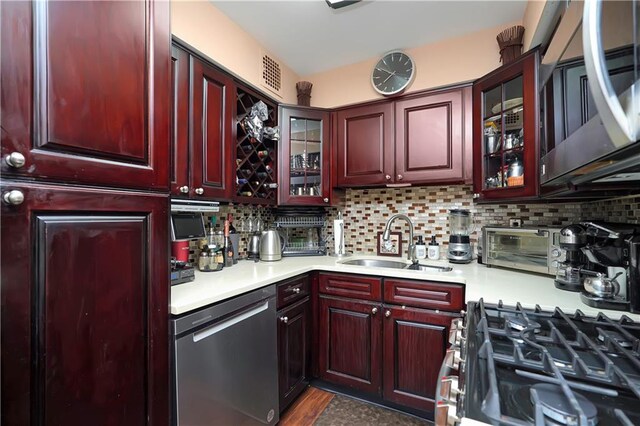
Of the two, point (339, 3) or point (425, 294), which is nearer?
point (425, 294)

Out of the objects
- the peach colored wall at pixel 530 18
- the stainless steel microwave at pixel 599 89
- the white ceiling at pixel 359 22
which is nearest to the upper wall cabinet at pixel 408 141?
the peach colored wall at pixel 530 18

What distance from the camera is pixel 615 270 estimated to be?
3.45ft

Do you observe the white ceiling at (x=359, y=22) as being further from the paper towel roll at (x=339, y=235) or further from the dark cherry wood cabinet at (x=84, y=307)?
the dark cherry wood cabinet at (x=84, y=307)

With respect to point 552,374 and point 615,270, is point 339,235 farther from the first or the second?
point 552,374

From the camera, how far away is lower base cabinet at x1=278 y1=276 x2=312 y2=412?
156 cm

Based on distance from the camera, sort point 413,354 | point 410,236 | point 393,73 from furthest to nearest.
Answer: point 393,73 < point 410,236 < point 413,354

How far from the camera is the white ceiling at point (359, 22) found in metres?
1.77

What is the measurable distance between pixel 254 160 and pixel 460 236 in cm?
157

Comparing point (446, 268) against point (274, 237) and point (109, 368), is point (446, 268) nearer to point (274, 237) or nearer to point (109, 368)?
point (274, 237)

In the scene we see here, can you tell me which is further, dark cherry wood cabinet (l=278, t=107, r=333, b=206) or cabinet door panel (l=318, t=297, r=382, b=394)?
dark cherry wood cabinet (l=278, t=107, r=333, b=206)

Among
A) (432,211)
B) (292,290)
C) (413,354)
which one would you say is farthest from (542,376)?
(432,211)

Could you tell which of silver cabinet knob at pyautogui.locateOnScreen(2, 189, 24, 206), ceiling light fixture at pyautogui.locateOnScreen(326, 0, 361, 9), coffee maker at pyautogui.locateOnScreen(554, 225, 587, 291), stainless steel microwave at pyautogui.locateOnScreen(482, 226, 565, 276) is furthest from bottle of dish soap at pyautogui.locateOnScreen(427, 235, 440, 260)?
silver cabinet knob at pyautogui.locateOnScreen(2, 189, 24, 206)

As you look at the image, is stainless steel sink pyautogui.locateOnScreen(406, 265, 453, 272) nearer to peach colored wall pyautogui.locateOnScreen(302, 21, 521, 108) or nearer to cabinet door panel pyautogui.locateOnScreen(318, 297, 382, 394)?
cabinet door panel pyautogui.locateOnScreen(318, 297, 382, 394)

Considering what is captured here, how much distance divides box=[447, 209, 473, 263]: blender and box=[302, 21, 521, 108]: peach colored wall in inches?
39.7
